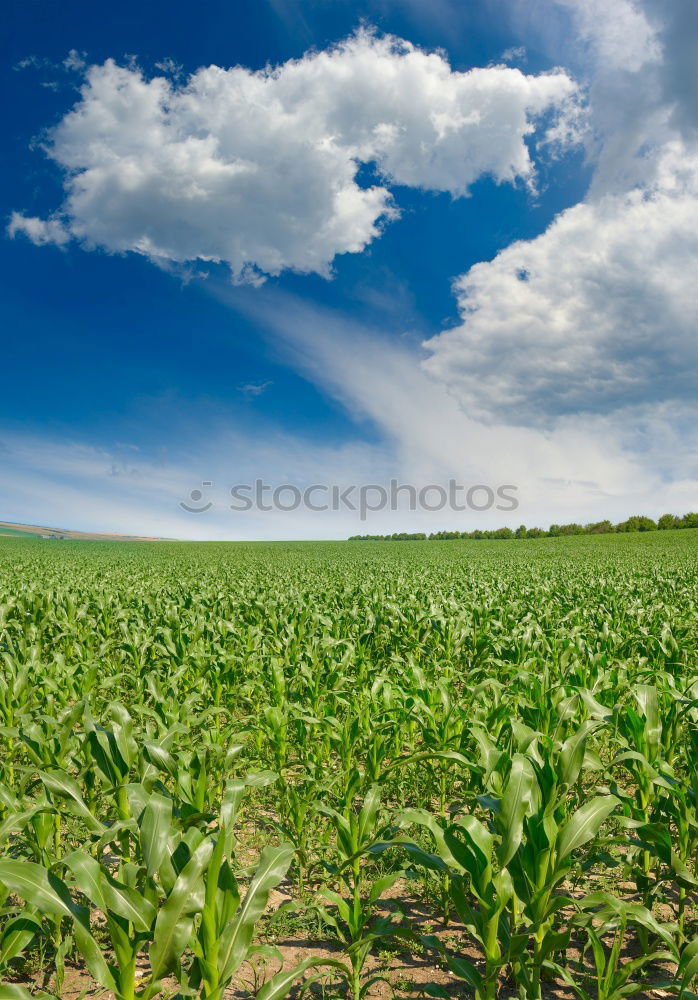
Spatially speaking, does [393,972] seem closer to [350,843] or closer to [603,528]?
[350,843]

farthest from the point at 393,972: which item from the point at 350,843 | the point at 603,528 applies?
the point at 603,528

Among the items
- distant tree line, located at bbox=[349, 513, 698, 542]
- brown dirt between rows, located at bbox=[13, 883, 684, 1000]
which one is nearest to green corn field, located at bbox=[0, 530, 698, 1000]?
brown dirt between rows, located at bbox=[13, 883, 684, 1000]

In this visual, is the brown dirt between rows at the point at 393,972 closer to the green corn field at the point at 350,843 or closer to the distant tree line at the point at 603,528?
the green corn field at the point at 350,843


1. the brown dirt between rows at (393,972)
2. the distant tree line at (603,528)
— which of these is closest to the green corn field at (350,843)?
the brown dirt between rows at (393,972)

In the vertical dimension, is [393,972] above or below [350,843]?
below

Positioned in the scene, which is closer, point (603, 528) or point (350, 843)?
point (350, 843)

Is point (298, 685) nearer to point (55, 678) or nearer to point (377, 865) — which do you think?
point (55, 678)

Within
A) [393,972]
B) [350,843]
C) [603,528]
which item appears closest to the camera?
[393,972]

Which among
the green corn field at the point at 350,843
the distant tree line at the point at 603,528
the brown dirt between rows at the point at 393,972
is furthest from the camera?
the distant tree line at the point at 603,528

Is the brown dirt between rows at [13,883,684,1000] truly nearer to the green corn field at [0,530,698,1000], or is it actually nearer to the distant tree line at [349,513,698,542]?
the green corn field at [0,530,698,1000]

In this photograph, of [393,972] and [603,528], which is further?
[603,528]

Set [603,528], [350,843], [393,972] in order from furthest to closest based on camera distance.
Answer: [603,528]
[350,843]
[393,972]

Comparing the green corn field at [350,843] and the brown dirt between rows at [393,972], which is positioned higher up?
the green corn field at [350,843]

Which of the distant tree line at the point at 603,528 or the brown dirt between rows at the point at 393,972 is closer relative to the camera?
the brown dirt between rows at the point at 393,972
